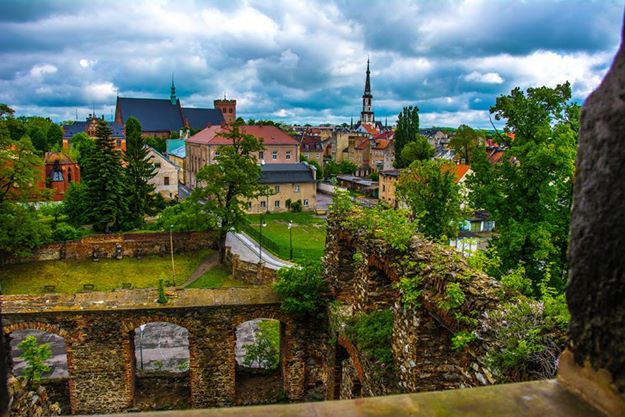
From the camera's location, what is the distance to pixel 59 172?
4656 cm

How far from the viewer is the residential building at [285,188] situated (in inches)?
1971

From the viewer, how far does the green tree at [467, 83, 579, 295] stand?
1562 centimetres

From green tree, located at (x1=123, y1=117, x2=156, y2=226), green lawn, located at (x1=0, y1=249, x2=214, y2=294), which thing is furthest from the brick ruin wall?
green tree, located at (x1=123, y1=117, x2=156, y2=226)

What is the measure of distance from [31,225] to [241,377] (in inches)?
753

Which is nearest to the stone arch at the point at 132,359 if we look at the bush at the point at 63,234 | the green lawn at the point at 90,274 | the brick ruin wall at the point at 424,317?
the brick ruin wall at the point at 424,317

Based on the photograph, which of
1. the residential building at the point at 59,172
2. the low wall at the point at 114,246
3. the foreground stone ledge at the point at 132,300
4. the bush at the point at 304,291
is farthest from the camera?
the residential building at the point at 59,172

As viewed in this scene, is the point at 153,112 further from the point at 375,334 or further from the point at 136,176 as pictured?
the point at 375,334

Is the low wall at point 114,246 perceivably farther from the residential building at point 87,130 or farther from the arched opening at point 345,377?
the residential building at point 87,130

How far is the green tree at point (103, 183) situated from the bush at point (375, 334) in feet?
92.2

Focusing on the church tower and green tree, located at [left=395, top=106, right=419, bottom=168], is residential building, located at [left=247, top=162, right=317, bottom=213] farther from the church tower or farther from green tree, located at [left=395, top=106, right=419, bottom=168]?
the church tower

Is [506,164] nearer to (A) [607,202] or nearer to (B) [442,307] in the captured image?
(B) [442,307]

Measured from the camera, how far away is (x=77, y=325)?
1407cm

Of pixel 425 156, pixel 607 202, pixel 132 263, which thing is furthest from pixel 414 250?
pixel 425 156

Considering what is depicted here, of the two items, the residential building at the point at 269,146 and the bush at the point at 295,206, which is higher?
the residential building at the point at 269,146
